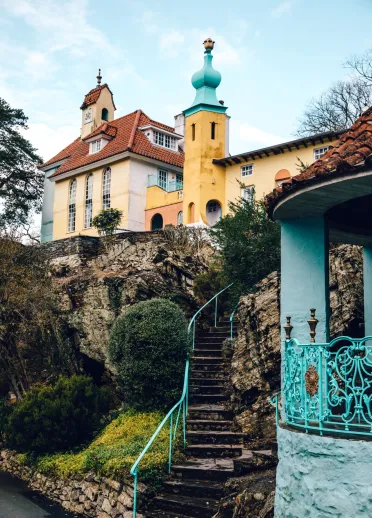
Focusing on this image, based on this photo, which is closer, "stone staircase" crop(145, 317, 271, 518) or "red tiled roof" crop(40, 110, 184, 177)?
"stone staircase" crop(145, 317, 271, 518)

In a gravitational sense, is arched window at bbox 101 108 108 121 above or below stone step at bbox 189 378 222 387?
above

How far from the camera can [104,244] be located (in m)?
21.1

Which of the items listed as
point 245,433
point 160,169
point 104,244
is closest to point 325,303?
point 245,433

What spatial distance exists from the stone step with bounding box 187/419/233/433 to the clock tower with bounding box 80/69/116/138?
31.3 metres

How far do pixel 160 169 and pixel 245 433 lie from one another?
2465 cm

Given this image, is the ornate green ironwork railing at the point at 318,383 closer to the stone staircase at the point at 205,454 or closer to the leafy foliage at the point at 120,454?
the stone staircase at the point at 205,454

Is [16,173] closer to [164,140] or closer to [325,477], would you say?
[164,140]

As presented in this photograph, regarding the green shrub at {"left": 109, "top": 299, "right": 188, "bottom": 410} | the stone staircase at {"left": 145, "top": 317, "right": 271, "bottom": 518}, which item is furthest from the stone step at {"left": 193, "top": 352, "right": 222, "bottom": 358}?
the green shrub at {"left": 109, "top": 299, "right": 188, "bottom": 410}

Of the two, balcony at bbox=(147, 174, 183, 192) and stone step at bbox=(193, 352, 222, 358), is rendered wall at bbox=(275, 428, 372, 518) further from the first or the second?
balcony at bbox=(147, 174, 183, 192)

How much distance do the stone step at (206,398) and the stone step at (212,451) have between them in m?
1.88

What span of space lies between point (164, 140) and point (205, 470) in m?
28.1

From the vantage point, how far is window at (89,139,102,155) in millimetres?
36416

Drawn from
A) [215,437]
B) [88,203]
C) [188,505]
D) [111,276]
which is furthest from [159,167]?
[188,505]

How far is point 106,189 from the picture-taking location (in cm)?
3506
